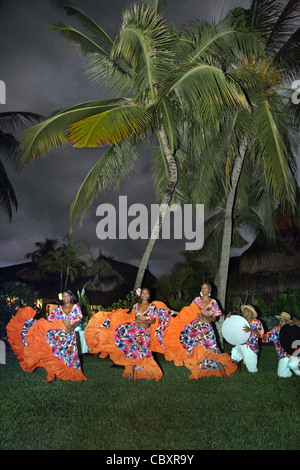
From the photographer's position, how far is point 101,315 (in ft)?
23.2

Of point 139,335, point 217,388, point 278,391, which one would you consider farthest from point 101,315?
point 278,391

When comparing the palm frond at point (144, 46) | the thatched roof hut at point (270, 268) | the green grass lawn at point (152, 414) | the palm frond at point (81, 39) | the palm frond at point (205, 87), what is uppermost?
the palm frond at point (81, 39)

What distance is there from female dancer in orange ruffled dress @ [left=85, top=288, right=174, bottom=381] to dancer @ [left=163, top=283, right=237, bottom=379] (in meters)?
0.23

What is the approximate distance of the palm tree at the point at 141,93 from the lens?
8.02m

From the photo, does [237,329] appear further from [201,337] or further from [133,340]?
[133,340]

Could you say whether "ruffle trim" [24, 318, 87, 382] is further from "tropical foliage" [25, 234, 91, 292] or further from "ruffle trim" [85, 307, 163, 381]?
"tropical foliage" [25, 234, 91, 292]

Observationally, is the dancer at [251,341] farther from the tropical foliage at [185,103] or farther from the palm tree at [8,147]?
the palm tree at [8,147]

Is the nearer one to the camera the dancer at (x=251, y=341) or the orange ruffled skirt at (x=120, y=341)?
the orange ruffled skirt at (x=120, y=341)

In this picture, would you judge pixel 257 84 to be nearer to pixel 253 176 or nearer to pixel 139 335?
pixel 253 176

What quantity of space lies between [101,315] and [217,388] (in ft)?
7.62

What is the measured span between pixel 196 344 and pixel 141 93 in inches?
238

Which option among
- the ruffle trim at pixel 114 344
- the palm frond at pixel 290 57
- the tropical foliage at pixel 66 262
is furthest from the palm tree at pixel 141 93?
the tropical foliage at pixel 66 262

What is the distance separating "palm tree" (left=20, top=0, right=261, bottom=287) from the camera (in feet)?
26.3

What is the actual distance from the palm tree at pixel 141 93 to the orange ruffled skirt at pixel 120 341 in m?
2.65
